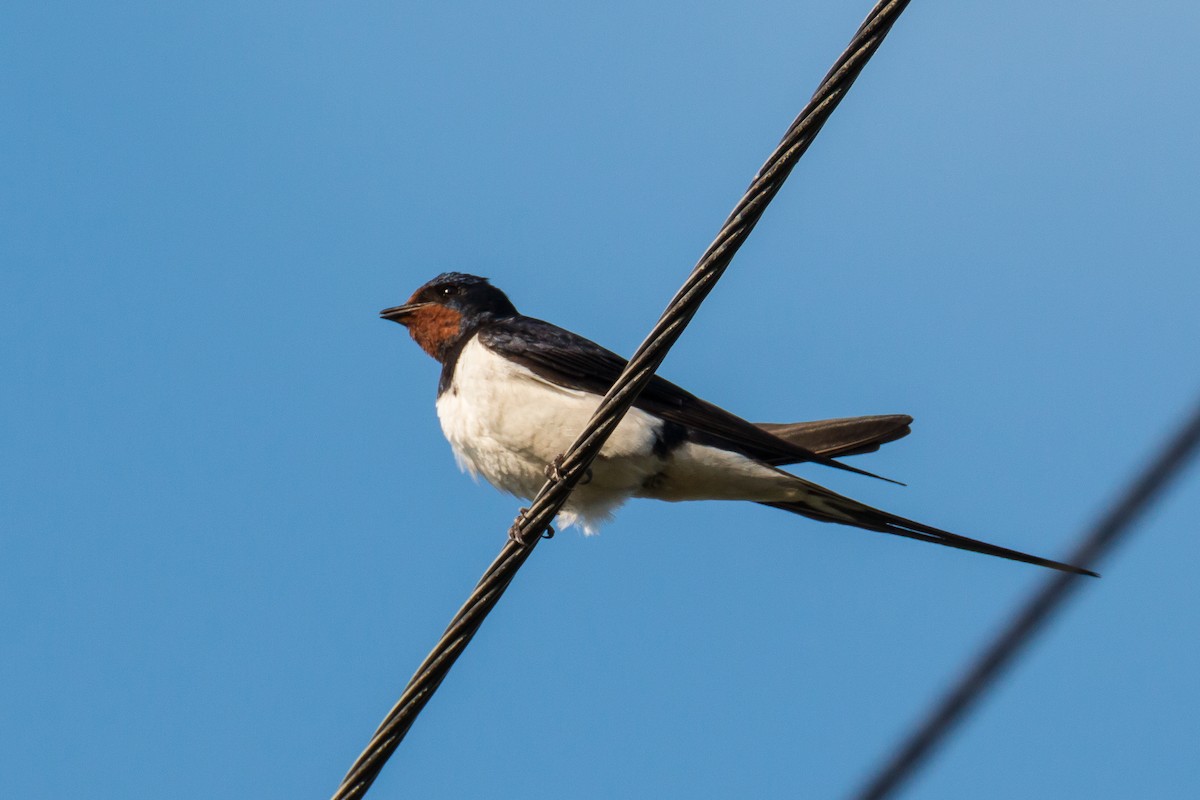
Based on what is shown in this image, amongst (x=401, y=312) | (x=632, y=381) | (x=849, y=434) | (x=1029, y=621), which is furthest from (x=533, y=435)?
(x=1029, y=621)

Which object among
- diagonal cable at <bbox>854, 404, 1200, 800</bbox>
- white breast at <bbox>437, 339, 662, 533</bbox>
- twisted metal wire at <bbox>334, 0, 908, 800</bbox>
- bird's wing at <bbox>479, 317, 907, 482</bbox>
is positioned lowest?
diagonal cable at <bbox>854, 404, 1200, 800</bbox>

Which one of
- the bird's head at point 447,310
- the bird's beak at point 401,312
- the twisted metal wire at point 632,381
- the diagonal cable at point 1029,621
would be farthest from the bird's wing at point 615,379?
the diagonal cable at point 1029,621

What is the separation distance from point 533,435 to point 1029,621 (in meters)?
3.36

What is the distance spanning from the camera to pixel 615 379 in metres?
4.91

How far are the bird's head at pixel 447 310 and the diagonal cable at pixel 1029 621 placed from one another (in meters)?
4.12

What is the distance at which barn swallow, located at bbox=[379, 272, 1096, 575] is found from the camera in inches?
180

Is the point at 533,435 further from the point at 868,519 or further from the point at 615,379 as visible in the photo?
the point at 868,519

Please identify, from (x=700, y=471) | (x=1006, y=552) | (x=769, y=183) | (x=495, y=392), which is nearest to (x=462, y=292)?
(x=495, y=392)

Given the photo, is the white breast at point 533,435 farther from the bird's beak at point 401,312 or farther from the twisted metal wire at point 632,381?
the twisted metal wire at point 632,381

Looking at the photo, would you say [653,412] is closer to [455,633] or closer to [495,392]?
[495,392]

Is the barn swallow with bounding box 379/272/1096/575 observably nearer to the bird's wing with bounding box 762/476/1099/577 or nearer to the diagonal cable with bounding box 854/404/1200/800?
the bird's wing with bounding box 762/476/1099/577

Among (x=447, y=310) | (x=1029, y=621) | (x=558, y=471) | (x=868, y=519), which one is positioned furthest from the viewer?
(x=447, y=310)

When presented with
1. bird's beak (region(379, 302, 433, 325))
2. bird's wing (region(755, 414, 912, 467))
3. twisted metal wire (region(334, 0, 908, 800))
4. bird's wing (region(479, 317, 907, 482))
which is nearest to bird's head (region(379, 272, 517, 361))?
bird's beak (region(379, 302, 433, 325))

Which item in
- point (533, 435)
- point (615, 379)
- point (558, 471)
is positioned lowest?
point (558, 471)
